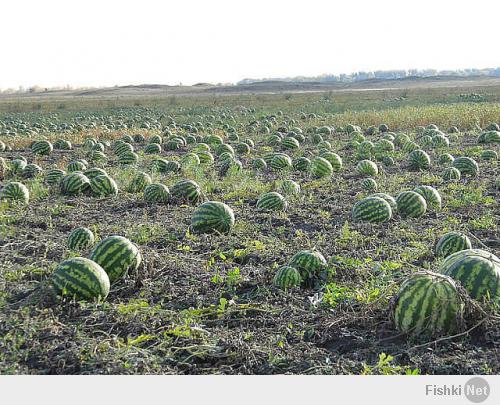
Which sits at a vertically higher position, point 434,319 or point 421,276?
point 421,276

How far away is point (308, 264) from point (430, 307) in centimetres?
161

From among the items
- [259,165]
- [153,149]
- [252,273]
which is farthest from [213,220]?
[153,149]

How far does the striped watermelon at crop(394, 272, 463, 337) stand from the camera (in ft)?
13.3

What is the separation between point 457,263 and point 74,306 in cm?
326

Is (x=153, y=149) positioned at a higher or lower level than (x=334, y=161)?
higher

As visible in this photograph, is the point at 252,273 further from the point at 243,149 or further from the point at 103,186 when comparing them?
the point at 243,149

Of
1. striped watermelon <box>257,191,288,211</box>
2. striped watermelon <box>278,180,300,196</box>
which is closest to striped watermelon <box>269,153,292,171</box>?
striped watermelon <box>278,180,300,196</box>

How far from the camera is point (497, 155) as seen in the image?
1305cm

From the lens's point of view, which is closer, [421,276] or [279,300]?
[421,276]

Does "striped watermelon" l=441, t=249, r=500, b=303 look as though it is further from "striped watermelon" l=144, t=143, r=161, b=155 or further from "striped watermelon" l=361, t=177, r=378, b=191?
"striped watermelon" l=144, t=143, r=161, b=155

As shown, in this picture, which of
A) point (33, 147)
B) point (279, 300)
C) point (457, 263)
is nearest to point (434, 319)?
point (457, 263)

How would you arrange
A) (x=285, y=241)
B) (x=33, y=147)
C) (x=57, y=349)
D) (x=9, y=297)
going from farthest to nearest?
(x=33, y=147) < (x=285, y=241) < (x=9, y=297) < (x=57, y=349)

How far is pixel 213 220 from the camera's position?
725 centimetres

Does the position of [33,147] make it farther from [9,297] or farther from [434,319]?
[434,319]
